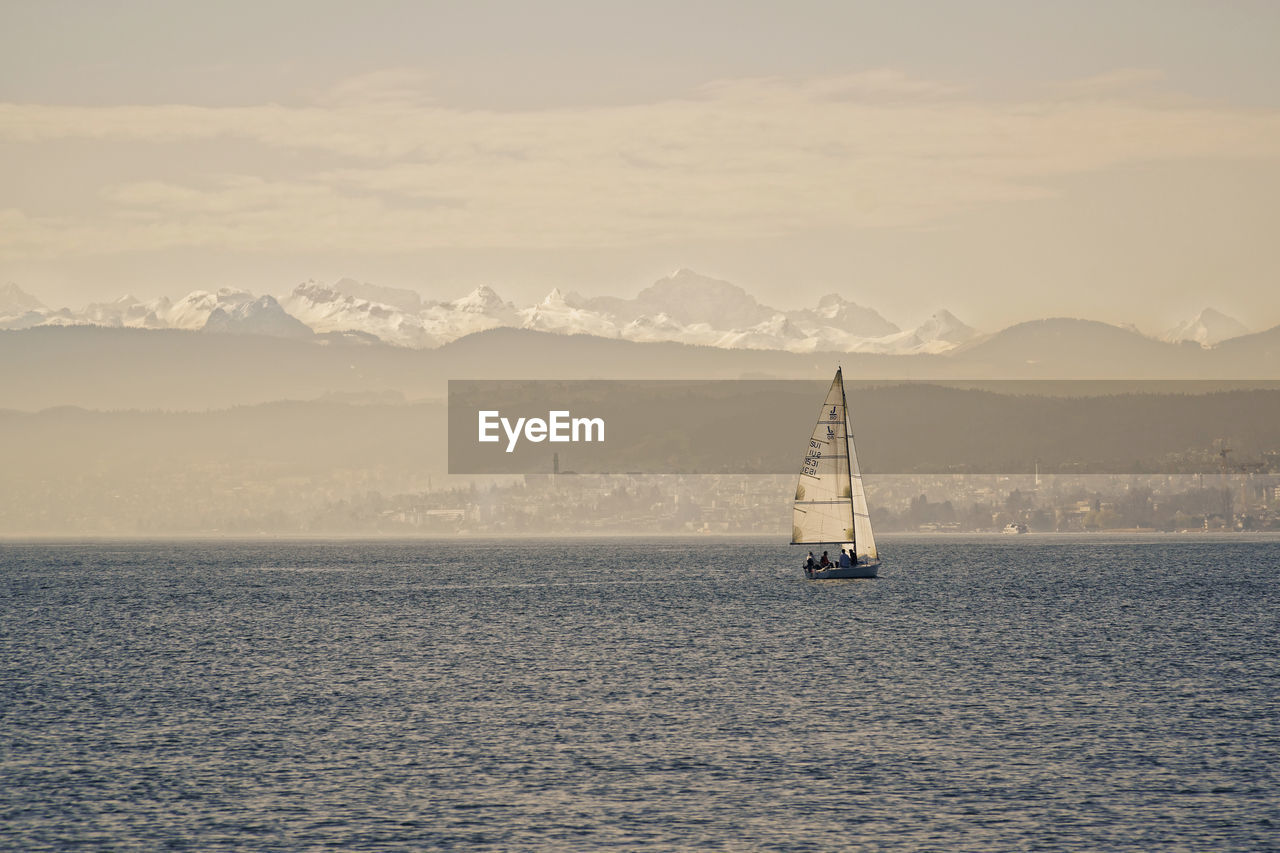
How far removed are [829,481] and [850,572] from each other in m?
14.7

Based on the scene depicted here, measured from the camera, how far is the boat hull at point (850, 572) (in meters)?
157

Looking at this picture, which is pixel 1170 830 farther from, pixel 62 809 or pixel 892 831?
pixel 62 809

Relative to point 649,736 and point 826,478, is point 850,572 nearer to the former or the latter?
point 826,478

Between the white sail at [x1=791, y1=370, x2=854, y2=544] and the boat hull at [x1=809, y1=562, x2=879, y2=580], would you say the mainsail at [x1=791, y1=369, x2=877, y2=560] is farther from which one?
the boat hull at [x1=809, y1=562, x2=879, y2=580]

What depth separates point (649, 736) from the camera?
64.6 m

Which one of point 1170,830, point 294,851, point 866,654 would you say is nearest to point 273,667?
point 866,654

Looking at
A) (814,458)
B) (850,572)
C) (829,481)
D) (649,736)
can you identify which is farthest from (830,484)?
(649,736)

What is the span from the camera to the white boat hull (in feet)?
515

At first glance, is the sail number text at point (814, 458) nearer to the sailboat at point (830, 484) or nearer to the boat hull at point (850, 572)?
the sailboat at point (830, 484)

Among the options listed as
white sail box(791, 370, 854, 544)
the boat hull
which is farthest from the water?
the boat hull

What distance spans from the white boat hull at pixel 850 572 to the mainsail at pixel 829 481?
25.9 feet

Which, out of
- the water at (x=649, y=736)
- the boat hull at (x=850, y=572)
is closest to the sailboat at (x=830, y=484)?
the boat hull at (x=850, y=572)

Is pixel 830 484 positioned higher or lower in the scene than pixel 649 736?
higher

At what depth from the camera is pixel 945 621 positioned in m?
128
